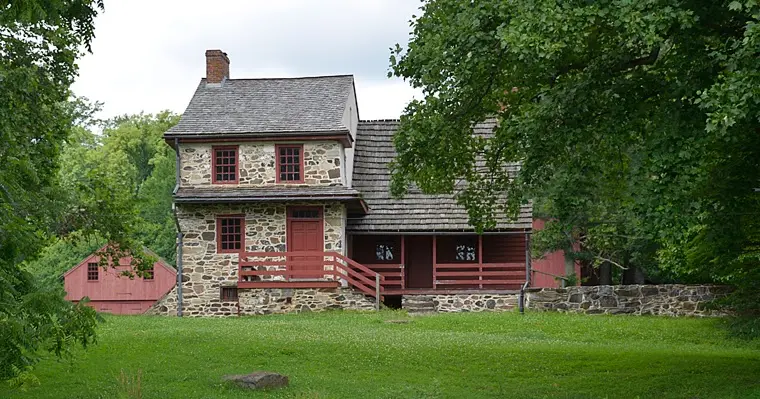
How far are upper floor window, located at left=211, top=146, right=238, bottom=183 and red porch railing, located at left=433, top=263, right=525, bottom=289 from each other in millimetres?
6800

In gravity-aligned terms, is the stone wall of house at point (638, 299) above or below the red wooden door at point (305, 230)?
below

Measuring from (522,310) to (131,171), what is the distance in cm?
3526

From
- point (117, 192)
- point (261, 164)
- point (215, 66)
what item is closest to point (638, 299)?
point (261, 164)

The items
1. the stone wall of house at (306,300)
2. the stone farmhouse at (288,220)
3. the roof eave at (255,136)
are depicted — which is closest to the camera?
the stone wall of house at (306,300)

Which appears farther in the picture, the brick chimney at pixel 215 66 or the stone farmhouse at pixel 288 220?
the brick chimney at pixel 215 66

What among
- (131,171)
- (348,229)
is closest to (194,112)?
(348,229)

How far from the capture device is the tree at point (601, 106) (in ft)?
38.6

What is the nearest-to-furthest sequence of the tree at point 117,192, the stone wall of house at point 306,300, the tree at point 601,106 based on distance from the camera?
the tree at point 601,106 < the tree at point 117,192 < the stone wall of house at point 306,300

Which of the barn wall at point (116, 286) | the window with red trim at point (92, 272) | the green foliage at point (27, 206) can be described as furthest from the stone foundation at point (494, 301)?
the window with red trim at point (92, 272)

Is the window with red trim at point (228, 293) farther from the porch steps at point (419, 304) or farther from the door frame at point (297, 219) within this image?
the porch steps at point (419, 304)

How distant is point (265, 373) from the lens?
1493 centimetres

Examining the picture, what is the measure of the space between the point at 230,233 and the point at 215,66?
647cm

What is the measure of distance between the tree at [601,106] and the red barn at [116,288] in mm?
31554

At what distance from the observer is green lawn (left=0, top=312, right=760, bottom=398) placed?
48.0ft
